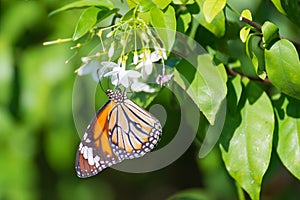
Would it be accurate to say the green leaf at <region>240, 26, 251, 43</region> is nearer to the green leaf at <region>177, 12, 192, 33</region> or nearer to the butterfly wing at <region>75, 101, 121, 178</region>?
the green leaf at <region>177, 12, 192, 33</region>

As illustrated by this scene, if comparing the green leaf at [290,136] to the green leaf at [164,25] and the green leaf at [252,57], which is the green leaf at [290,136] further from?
the green leaf at [164,25]

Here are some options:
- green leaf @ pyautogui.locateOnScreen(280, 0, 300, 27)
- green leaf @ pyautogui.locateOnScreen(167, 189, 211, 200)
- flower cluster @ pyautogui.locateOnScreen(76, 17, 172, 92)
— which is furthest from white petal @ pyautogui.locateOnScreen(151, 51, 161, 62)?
green leaf @ pyautogui.locateOnScreen(167, 189, 211, 200)

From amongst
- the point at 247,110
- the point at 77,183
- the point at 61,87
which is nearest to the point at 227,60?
the point at 247,110

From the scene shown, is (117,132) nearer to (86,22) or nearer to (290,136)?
(86,22)

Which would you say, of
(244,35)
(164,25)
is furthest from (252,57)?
(164,25)

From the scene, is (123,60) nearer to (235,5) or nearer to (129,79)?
(129,79)
